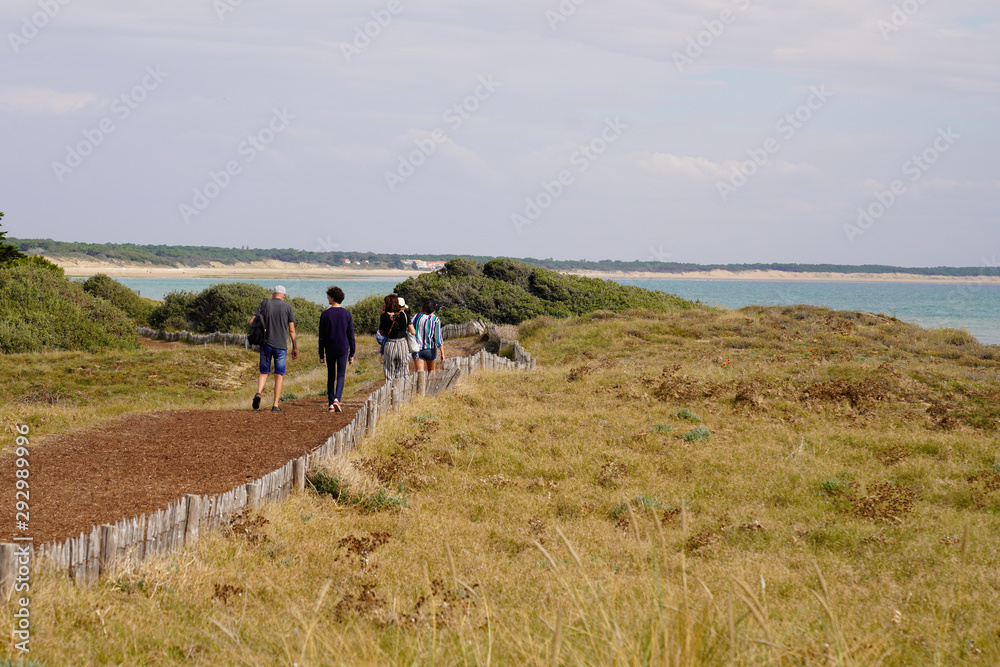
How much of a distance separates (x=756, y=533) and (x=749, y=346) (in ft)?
51.6

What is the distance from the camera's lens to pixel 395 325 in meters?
13.4

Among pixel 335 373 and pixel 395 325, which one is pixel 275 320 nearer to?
pixel 335 373

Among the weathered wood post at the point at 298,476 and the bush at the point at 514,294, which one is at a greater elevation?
the bush at the point at 514,294

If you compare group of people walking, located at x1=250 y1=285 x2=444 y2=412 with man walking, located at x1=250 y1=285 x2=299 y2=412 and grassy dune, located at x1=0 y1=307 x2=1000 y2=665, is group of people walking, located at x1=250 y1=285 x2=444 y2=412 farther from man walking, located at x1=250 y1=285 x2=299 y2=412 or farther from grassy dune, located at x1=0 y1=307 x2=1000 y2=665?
grassy dune, located at x1=0 y1=307 x2=1000 y2=665

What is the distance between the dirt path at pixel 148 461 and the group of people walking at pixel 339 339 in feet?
2.16

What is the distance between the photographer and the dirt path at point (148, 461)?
7.00 metres

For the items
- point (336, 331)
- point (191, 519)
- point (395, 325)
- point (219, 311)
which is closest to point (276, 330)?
point (336, 331)

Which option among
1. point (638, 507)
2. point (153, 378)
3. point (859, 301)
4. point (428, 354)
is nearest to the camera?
point (638, 507)

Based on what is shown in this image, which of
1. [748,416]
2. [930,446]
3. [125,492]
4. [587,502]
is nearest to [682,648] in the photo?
[587,502]

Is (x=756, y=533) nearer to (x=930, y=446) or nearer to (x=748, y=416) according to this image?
(x=930, y=446)

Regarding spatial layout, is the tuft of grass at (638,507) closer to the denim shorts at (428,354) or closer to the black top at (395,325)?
the black top at (395,325)

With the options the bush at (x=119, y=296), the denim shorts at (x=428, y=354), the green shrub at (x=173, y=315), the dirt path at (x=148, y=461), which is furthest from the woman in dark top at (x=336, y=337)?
the bush at (x=119, y=296)

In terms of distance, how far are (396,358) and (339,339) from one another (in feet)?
5.72

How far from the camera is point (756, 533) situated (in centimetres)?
731
